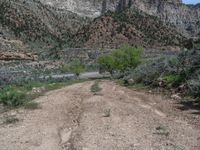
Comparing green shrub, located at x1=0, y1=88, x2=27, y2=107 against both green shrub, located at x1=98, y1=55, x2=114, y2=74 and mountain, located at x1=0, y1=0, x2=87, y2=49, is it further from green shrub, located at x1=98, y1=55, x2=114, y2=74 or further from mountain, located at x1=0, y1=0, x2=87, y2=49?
mountain, located at x1=0, y1=0, x2=87, y2=49

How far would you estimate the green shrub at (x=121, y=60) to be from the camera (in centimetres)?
8225

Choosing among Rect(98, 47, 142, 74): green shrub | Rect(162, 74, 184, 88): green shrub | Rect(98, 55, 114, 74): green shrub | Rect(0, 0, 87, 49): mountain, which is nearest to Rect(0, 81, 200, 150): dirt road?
Rect(162, 74, 184, 88): green shrub

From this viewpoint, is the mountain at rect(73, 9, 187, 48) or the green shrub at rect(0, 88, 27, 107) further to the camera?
the mountain at rect(73, 9, 187, 48)

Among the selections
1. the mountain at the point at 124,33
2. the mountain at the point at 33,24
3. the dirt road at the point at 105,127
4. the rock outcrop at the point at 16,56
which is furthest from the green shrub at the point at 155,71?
the mountain at the point at 124,33

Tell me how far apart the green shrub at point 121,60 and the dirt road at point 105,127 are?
59698 mm

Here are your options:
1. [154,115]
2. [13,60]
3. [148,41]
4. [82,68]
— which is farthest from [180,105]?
[148,41]

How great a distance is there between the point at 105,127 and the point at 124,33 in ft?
435

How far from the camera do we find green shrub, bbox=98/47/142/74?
82.2 meters

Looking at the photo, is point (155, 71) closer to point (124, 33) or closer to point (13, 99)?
point (13, 99)

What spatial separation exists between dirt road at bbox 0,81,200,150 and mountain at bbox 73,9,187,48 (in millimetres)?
121838

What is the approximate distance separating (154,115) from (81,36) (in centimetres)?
13418

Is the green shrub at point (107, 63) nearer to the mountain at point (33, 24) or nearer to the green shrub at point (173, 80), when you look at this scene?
the mountain at point (33, 24)

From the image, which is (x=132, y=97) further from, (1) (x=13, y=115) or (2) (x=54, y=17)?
(2) (x=54, y=17)

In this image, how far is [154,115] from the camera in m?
17.9
